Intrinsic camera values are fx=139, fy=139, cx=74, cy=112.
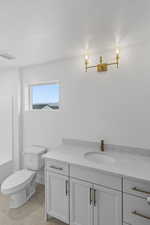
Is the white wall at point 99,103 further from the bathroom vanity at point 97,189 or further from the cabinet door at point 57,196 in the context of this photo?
the cabinet door at point 57,196

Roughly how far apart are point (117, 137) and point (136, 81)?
0.79 meters

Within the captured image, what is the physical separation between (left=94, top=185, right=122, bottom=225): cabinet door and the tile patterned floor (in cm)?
64

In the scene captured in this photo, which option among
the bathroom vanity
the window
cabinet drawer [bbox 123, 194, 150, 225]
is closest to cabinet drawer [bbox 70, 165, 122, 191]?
the bathroom vanity

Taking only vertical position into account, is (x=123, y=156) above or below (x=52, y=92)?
below

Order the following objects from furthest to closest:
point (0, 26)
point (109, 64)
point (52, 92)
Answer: point (52, 92), point (109, 64), point (0, 26)

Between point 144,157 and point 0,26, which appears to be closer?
point 0,26

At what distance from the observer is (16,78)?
2723 mm

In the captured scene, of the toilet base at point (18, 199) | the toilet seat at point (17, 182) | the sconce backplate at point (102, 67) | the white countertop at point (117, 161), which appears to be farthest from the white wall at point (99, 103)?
the toilet base at point (18, 199)

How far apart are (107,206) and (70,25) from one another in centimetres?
183

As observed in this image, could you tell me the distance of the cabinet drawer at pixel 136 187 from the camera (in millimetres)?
1196

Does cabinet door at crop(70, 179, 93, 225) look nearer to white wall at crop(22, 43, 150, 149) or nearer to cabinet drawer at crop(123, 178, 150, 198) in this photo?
cabinet drawer at crop(123, 178, 150, 198)

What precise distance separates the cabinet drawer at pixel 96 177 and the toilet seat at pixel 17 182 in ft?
2.91

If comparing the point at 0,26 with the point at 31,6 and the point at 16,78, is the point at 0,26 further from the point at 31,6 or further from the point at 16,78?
the point at 16,78

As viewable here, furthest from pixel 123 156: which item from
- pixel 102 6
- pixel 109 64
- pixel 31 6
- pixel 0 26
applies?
pixel 0 26
